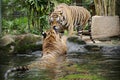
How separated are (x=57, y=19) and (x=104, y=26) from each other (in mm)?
2719

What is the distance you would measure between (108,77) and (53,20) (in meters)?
5.22

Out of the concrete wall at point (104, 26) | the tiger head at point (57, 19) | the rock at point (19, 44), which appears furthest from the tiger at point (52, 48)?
the concrete wall at point (104, 26)

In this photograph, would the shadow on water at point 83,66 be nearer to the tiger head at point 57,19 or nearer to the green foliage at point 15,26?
the tiger head at point 57,19

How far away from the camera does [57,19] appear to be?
38.9 feet

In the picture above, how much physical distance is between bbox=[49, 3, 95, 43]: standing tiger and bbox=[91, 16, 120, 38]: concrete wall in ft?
1.26

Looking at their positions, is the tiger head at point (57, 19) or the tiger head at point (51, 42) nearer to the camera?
the tiger head at point (51, 42)

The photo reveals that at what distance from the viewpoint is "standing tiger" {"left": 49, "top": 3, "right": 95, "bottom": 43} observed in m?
11.9

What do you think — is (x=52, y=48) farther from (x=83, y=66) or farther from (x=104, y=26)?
(x=104, y=26)

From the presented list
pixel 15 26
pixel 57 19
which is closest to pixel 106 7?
pixel 57 19

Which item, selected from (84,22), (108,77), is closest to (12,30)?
(84,22)

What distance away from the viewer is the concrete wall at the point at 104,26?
46.0ft

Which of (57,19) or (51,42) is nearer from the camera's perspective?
(51,42)

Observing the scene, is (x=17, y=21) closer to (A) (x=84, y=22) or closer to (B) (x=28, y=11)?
(B) (x=28, y=11)

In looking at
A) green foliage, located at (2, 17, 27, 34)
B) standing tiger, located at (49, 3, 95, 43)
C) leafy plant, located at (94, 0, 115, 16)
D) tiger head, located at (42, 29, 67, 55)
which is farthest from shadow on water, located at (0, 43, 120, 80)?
green foliage, located at (2, 17, 27, 34)
